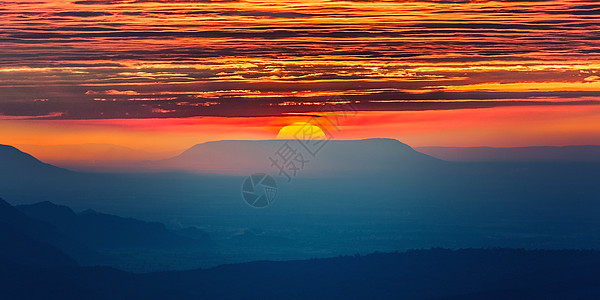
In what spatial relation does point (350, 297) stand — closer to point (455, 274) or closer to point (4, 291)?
point (455, 274)

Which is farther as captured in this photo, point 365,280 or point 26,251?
point 365,280

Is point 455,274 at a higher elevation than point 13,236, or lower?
lower

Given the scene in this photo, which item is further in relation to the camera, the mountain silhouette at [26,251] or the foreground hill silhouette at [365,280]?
the mountain silhouette at [26,251]

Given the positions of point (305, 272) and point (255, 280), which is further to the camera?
point (305, 272)

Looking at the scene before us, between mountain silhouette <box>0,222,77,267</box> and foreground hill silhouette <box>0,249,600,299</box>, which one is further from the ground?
mountain silhouette <box>0,222,77,267</box>

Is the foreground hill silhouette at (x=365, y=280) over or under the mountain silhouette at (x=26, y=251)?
under

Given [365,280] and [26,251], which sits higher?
[26,251]

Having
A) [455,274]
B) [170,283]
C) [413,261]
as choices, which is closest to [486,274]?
[455,274]

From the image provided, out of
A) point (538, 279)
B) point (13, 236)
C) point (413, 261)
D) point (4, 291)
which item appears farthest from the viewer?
point (413, 261)
